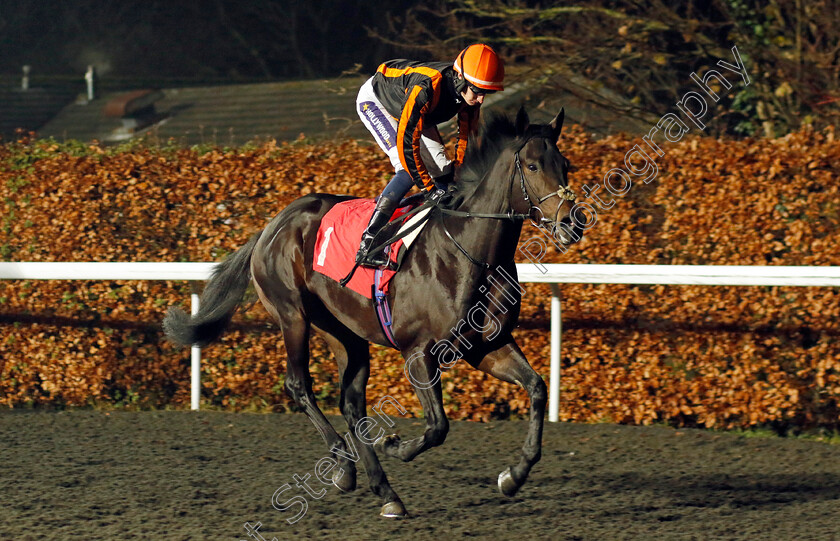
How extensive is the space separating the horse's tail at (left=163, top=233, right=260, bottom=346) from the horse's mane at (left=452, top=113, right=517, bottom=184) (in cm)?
146

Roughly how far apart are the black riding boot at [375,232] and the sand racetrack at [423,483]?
40.1 inches

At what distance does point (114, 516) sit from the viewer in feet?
12.5

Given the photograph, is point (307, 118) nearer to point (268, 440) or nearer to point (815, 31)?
point (815, 31)

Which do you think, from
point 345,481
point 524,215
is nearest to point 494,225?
point 524,215

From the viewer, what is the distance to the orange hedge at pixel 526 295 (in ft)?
18.0

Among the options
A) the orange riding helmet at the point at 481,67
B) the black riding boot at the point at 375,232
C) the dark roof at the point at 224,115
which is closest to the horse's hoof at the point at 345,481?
the black riding boot at the point at 375,232

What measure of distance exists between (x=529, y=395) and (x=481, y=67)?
1281mm

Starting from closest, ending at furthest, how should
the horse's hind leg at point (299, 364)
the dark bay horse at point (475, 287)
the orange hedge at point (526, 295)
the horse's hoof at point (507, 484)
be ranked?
the dark bay horse at point (475, 287) → the horse's hoof at point (507, 484) → the horse's hind leg at point (299, 364) → the orange hedge at point (526, 295)

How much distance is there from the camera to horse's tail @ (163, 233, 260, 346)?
16.2 feet

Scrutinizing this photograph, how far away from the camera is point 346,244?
4.34 m

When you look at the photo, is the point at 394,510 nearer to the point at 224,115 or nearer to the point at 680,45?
the point at 680,45

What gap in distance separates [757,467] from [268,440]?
2.50 m

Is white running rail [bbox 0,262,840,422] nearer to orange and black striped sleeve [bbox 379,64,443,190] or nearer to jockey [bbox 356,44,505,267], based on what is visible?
jockey [bbox 356,44,505,267]

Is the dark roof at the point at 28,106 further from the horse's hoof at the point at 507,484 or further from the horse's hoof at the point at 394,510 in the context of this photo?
the horse's hoof at the point at 507,484
